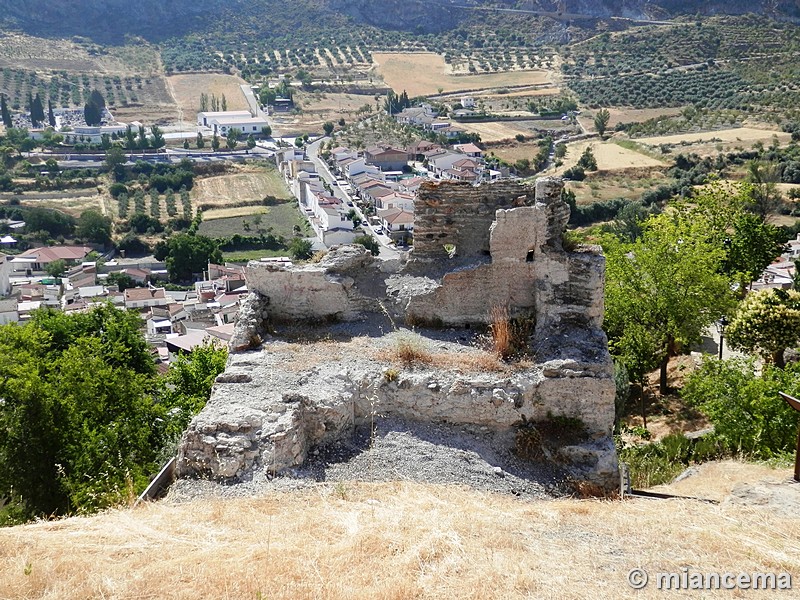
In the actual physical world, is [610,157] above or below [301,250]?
above

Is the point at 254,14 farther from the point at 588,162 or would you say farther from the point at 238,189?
the point at 588,162

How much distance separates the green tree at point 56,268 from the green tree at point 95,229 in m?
7.71

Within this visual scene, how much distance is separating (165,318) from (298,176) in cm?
3334

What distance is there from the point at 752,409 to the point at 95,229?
198 feet

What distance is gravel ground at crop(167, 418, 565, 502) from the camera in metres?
9.64

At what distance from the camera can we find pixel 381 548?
26.1 feet

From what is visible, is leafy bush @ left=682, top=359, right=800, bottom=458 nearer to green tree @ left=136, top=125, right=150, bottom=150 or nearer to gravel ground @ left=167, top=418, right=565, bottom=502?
gravel ground @ left=167, top=418, right=565, bottom=502

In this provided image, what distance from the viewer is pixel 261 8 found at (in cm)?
16438

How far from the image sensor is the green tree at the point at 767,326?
19.5 m

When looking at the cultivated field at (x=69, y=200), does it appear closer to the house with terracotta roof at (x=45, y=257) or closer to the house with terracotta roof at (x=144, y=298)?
the house with terracotta roof at (x=45, y=257)

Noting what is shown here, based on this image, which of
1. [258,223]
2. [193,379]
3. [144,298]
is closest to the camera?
[193,379]

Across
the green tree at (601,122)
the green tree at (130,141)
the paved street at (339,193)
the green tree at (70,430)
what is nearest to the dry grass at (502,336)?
the green tree at (70,430)

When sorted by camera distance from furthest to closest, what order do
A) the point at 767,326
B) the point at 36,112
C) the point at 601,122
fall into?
the point at 36,112 < the point at 601,122 < the point at 767,326

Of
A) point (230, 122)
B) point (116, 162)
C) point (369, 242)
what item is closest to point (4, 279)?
point (369, 242)
